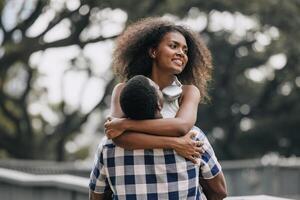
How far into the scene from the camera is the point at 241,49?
28250mm

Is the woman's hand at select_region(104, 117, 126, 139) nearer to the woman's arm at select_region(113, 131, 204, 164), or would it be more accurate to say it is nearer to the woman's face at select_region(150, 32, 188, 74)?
the woman's arm at select_region(113, 131, 204, 164)

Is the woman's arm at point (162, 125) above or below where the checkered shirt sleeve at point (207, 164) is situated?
above

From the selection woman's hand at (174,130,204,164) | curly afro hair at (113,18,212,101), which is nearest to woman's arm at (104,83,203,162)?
woman's hand at (174,130,204,164)

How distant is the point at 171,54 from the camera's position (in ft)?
8.95

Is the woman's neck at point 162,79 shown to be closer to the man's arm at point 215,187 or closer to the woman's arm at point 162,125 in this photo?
the woman's arm at point 162,125

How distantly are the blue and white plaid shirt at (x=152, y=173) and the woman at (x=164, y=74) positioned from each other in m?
0.03

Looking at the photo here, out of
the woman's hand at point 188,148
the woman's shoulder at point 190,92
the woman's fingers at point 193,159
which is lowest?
the woman's fingers at point 193,159

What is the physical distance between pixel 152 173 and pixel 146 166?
3 centimetres

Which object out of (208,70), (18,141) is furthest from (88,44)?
(208,70)

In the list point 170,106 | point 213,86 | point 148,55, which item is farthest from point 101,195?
point 213,86

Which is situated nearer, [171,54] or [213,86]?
[171,54]

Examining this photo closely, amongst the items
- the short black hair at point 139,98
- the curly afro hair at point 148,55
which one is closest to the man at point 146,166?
the short black hair at point 139,98

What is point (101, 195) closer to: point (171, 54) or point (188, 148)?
A: point (188, 148)

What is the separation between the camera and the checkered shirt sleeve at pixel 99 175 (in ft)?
8.80
